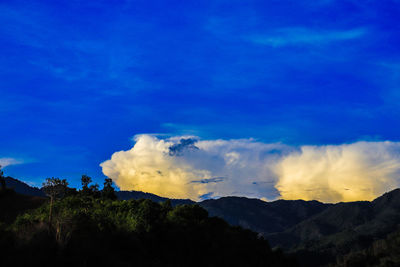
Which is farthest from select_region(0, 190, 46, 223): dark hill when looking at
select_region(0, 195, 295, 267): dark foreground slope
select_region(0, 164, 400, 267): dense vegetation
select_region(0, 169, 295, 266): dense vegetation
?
select_region(0, 195, 295, 267): dark foreground slope

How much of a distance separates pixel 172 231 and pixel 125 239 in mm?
16479

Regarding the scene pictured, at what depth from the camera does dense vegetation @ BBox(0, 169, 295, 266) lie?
47.5 metres

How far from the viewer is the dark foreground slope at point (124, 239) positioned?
47.4 metres

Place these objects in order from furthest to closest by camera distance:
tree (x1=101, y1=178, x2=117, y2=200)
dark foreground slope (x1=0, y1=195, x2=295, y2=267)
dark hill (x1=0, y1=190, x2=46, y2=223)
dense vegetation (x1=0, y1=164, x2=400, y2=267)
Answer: tree (x1=101, y1=178, x2=117, y2=200) < dark hill (x1=0, y1=190, x2=46, y2=223) < dense vegetation (x1=0, y1=164, x2=400, y2=267) < dark foreground slope (x1=0, y1=195, x2=295, y2=267)

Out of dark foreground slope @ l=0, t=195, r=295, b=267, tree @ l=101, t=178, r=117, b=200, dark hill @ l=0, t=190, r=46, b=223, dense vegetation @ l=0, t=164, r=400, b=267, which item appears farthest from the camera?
tree @ l=101, t=178, r=117, b=200

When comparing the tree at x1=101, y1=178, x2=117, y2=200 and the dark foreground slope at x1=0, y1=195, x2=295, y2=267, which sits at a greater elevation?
the tree at x1=101, y1=178, x2=117, y2=200

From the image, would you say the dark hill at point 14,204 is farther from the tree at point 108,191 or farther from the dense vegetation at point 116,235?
the tree at point 108,191

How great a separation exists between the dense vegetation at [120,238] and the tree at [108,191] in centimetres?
2756

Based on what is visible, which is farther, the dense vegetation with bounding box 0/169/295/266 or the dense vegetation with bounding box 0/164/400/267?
the dense vegetation with bounding box 0/164/400/267

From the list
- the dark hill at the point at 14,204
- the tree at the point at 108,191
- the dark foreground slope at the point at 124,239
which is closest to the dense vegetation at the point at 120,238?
the dark foreground slope at the point at 124,239

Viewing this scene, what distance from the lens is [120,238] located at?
6200 cm

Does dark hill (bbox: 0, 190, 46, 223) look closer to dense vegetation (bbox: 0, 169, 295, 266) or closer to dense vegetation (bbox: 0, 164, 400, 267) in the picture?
dense vegetation (bbox: 0, 164, 400, 267)

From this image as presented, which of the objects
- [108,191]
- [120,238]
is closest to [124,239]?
[120,238]

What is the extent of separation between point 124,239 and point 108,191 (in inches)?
2409
